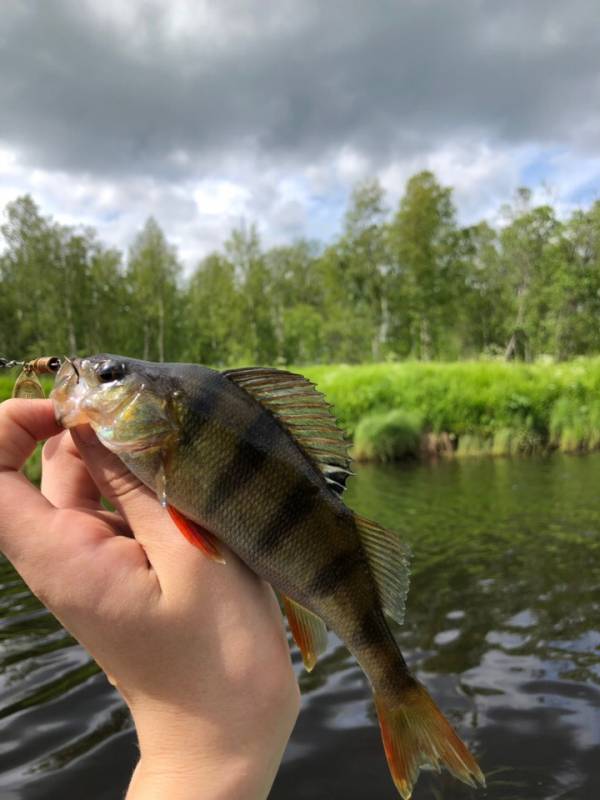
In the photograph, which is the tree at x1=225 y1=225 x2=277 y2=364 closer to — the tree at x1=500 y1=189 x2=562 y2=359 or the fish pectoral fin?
the tree at x1=500 y1=189 x2=562 y2=359

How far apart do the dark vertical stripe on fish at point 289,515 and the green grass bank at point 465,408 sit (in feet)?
61.5

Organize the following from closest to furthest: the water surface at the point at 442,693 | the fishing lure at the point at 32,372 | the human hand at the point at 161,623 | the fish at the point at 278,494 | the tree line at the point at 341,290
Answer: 1. the human hand at the point at 161,623
2. the fish at the point at 278,494
3. the fishing lure at the point at 32,372
4. the water surface at the point at 442,693
5. the tree line at the point at 341,290

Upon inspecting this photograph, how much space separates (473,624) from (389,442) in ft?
46.9

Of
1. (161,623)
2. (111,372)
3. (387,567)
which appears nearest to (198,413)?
(111,372)

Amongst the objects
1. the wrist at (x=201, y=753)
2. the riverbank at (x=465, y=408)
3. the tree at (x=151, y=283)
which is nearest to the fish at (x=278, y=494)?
the wrist at (x=201, y=753)

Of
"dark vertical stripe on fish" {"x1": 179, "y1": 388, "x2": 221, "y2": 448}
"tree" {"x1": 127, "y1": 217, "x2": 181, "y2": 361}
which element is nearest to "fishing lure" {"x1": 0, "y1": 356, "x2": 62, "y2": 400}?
"dark vertical stripe on fish" {"x1": 179, "y1": 388, "x2": 221, "y2": 448}

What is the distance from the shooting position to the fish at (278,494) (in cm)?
157

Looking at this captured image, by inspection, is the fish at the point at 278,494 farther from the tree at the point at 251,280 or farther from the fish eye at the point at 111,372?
the tree at the point at 251,280

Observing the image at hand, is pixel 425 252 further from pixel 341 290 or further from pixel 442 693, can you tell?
pixel 442 693

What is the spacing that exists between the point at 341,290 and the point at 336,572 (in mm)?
47697

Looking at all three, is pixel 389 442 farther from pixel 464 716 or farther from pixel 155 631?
pixel 155 631

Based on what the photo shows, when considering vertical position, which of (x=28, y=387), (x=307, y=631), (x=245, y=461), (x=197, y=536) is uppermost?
(x=28, y=387)

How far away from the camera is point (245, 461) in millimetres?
1631

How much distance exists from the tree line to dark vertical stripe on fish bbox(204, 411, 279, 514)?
4240 cm
